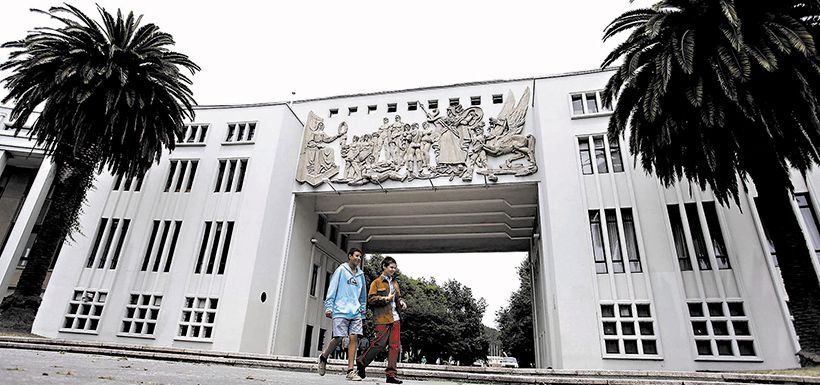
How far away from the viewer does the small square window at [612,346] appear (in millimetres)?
14422

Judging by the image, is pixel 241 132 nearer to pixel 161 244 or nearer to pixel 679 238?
pixel 161 244

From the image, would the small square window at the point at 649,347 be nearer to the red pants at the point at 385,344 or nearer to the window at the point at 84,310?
the red pants at the point at 385,344

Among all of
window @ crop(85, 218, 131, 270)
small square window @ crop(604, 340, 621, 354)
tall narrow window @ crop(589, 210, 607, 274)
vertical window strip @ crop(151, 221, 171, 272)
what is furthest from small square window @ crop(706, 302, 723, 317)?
window @ crop(85, 218, 131, 270)

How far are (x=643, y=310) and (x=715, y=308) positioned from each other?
2212 mm

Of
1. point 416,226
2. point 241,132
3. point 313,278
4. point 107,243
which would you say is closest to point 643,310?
point 416,226

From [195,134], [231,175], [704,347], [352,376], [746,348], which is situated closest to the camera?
[352,376]

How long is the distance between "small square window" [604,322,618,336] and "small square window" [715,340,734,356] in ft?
10.1

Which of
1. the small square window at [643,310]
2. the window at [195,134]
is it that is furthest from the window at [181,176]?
the small square window at [643,310]

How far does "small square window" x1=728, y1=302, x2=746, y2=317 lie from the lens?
14.1 m

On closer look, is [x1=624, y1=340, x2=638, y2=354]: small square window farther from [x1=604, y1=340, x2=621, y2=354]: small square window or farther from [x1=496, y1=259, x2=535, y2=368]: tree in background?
[x1=496, y1=259, x2=535, y2=368]: tree in background

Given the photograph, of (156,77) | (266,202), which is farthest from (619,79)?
(156,77)

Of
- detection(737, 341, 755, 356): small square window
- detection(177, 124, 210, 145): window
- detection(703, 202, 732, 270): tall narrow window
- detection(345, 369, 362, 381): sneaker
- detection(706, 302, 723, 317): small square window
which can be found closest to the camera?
detection(345, 369, 362, 381): sneaker

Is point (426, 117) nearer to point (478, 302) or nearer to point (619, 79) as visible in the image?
point (619, 79)

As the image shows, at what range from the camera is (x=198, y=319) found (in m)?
18.4
